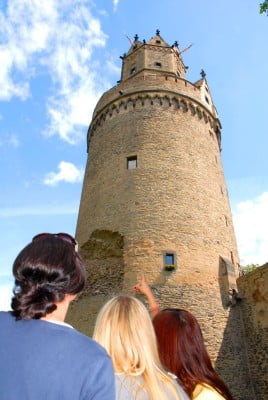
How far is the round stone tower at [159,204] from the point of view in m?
11.3

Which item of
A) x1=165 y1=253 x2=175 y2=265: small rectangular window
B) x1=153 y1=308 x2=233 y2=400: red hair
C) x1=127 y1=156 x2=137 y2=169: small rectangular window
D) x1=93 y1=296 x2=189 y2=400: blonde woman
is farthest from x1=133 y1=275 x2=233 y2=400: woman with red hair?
x1=127 y1=156 x2=137 y2=169: small rectangular window

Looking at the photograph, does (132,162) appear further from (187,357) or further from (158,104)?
(187,357)

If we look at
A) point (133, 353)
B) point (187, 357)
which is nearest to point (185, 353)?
point (187, 357)

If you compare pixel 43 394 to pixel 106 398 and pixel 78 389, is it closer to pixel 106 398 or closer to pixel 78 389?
pixel 78 389

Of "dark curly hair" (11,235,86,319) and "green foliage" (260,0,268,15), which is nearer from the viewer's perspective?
"dark curly hair" (11,235,86,319)

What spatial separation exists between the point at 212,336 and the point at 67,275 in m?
10.1

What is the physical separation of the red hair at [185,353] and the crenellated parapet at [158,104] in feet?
43.0

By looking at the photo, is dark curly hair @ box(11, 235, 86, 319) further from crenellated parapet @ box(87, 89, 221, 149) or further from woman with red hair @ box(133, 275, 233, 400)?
crenellated parapet @ box(87, 89, 221, 149)

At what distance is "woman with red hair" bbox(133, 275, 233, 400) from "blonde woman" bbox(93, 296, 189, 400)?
36cm

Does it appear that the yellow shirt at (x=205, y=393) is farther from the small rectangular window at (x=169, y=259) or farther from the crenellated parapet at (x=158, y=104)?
the crenellated parapet at (x=158, y=104)

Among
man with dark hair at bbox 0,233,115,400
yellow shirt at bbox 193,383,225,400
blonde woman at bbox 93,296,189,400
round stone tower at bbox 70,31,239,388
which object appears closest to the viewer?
man with dark hair at bbox 0,233,115,400

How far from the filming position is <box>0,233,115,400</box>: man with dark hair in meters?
1.36

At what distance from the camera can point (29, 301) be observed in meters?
1.57

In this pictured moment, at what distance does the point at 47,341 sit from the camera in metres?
1.45
